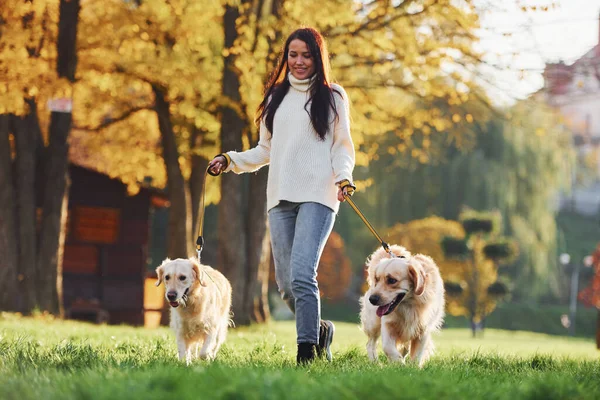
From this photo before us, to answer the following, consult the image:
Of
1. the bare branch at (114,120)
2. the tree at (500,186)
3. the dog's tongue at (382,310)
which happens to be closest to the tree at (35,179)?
the bare branch at (114,120)

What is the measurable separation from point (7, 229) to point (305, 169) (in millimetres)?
11493

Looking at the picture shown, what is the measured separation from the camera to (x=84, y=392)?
4.34 meters

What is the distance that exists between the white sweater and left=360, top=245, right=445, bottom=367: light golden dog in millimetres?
754

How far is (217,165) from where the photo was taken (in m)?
7.11

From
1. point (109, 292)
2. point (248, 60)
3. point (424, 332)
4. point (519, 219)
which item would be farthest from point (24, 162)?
point (519, 219)

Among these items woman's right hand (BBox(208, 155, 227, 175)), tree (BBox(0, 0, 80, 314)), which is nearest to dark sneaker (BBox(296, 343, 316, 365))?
woman's right hand (BBox(208, 155, 227, 175))

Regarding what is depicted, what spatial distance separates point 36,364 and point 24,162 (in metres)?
11.9

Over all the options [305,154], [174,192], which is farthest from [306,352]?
[174,192]

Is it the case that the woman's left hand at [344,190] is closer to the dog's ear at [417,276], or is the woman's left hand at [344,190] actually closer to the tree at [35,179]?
the dog's ear at [417,276]

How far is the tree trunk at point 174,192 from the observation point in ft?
62.6

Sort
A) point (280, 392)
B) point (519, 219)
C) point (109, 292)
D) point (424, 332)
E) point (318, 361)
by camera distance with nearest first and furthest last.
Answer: point (280, 392), point (318, 361), point (424, 332), point (109, 292), point (519, 219)

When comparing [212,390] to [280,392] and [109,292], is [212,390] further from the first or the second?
[109,292]

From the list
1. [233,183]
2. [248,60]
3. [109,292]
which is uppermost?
[248,60]

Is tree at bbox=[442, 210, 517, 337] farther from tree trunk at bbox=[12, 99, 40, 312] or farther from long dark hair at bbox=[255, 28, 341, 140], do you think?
long dark hair at bbox=[255, 28, 341, 140]
